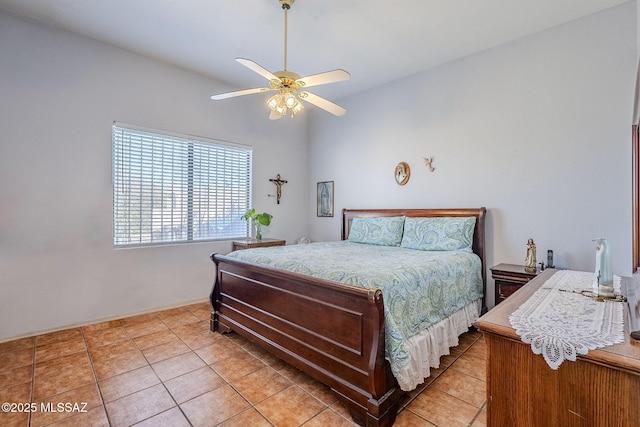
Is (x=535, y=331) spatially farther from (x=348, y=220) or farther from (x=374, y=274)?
(x=348, y=220)

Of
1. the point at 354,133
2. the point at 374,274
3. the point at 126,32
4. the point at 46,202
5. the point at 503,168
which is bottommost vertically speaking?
the point at 374,274

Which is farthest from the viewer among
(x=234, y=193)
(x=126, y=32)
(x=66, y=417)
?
(x=234, y=193)

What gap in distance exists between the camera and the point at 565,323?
1.10m

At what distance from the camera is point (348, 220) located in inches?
183

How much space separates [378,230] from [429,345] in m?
1.91

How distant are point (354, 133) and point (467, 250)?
97.8 inches

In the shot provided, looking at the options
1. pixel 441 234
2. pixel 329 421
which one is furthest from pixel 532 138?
pixel 329 421

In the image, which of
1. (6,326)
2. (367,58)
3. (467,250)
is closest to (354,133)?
(367,58)

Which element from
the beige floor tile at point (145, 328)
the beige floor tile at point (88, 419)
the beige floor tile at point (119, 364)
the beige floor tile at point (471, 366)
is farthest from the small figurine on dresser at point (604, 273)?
the beige floor tile at point (145, 328)

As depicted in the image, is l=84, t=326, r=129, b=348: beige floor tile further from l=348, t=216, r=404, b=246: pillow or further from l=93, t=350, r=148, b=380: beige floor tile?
l=348, t=216, r=404, b=246: pillow

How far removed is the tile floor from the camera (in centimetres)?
181

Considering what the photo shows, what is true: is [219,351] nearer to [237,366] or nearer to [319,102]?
[237,366]

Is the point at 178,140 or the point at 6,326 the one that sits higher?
the point at 178,140

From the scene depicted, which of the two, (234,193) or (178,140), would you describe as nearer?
(178,140)
